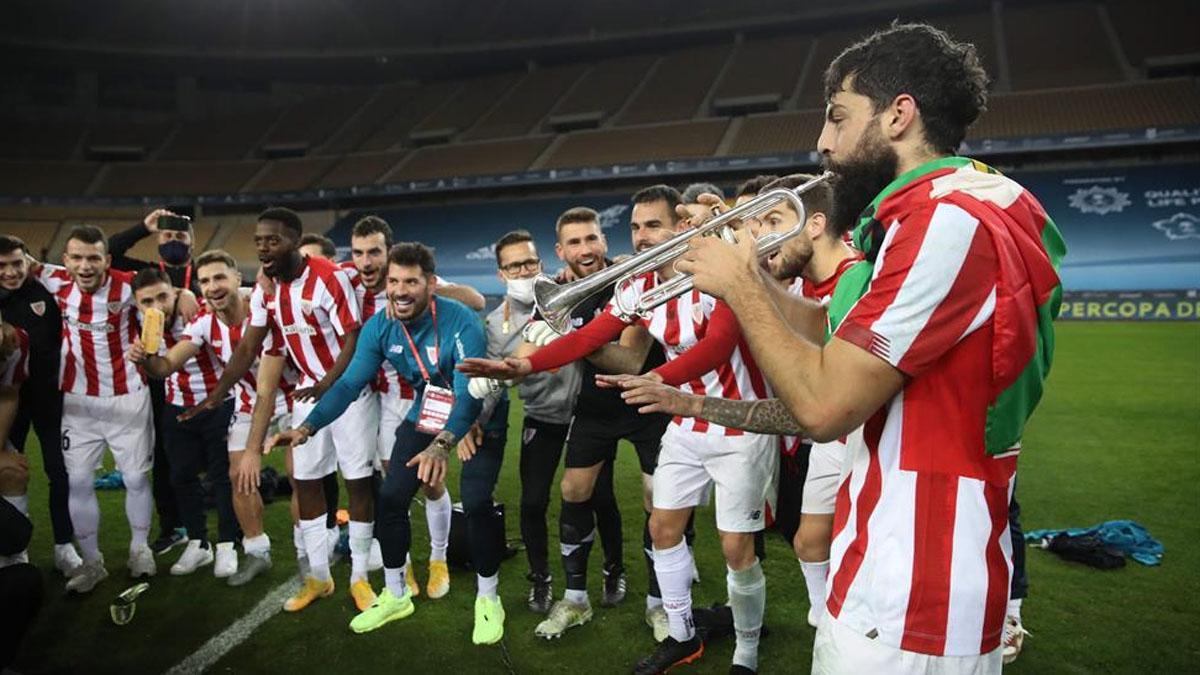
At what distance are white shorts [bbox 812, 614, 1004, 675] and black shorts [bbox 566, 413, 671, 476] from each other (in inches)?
94.2

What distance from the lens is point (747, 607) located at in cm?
326

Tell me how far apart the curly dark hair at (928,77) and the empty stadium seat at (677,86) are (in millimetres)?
29891

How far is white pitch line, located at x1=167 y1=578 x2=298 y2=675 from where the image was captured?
3.51m

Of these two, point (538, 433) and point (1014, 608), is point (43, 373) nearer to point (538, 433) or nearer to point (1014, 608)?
point (538, 433)

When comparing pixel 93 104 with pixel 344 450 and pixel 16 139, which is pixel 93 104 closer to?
pixel 16 139

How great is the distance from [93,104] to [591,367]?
42587mm

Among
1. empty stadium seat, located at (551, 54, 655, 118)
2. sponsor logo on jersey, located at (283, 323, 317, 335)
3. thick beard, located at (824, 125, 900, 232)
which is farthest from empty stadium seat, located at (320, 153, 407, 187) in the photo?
thick beard, located at (824, 125, 900, 232)

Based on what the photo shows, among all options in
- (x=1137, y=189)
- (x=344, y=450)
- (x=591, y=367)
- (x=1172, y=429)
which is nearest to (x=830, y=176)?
(x=591, y=367)

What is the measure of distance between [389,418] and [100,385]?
2.20m

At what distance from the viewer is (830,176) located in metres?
1.75

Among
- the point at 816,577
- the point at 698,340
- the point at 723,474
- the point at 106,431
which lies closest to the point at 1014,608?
the point at 816,577

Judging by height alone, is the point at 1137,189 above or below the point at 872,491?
above

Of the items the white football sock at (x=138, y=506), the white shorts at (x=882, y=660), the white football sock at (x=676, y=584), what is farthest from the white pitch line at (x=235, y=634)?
the white shorts at (x=882, y=660)

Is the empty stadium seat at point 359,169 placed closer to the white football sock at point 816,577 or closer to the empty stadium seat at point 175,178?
the empty stadium seat at point 175,178
